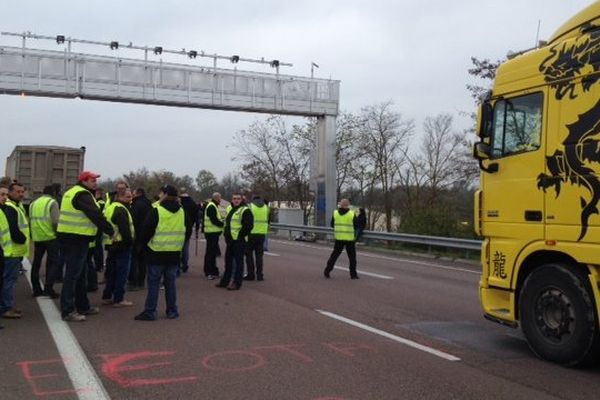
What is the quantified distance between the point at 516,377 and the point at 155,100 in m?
22.2

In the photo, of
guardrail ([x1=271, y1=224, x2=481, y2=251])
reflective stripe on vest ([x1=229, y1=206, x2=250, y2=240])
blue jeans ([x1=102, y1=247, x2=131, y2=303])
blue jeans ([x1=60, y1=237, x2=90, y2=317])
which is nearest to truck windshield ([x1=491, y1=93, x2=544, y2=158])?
blue jeans ([x1=60, y1=237, x2=90, y2=317])

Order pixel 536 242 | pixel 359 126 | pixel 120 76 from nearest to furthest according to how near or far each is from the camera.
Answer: pixel 536 242 < pixel 120 76 < pixel 359 126

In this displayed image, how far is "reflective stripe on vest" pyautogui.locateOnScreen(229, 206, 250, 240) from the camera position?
11.9 meters

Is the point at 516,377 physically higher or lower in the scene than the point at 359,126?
lower

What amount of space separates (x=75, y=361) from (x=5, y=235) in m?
2.76

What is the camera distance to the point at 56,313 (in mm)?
8922

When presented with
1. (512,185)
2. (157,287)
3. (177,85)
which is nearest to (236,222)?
(157,287)

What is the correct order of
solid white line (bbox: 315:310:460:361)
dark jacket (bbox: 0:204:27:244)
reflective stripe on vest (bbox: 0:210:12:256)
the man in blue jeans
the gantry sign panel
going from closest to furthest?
solid white line (bbox: 315:310:460:361) → reflective stripe on vest (bbox: 0:210:12:256) → dark jacket (bbox: 0:204:27:244) → the man in blue jeans → the gantry sign panel

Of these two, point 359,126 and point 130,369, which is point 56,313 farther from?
point 359,126

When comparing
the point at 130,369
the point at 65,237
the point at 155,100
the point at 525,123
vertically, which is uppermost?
the point at 155,100

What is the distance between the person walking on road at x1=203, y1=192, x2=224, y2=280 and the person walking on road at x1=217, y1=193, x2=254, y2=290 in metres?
1.37

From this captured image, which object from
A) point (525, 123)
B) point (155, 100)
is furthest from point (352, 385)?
point (155, 100)

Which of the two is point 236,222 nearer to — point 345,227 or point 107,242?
point 107,242

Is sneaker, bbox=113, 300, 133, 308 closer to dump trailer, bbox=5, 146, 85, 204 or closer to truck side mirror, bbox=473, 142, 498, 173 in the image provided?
truck side mirror, bbox=473, 142, 498, 173
